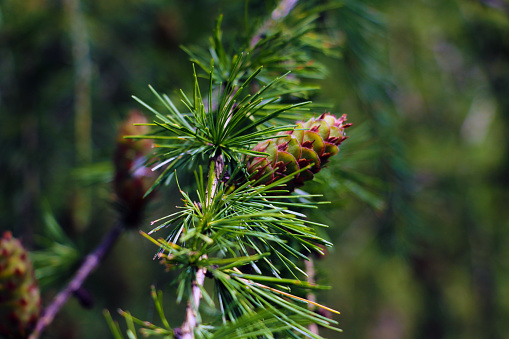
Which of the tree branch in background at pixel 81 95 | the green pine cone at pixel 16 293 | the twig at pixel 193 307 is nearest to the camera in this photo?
the twig at pixel 193 307

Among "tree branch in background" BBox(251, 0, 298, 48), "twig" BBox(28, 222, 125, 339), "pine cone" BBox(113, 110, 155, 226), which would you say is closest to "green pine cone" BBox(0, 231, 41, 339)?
"twig" BBox(28, 222, 125, 339)

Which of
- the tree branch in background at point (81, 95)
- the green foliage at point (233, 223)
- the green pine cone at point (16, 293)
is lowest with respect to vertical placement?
the green pine cone at point (16, 293)

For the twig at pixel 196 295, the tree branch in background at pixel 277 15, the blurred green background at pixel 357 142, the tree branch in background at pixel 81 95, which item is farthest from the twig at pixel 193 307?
the tree branch in background at pixel 81 95

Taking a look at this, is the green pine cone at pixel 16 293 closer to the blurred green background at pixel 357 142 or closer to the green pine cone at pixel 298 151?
the blurred green background at pixel 357 142

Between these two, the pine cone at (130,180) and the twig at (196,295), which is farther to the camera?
the pine cone at (130,180)

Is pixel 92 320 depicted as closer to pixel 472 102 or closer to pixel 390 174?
pixel 390 174

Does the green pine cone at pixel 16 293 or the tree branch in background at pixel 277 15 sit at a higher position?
the tree branch in background at pixel 277 15

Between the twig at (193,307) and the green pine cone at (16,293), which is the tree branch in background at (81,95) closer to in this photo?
the green pine cone at (16,293)

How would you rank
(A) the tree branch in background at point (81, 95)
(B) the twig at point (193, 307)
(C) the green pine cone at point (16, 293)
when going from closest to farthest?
(B) the twig at point (193, 307)
(C) the green pine cone at point (16, 293)
(A) the tree branch in background at point (81, 95)
